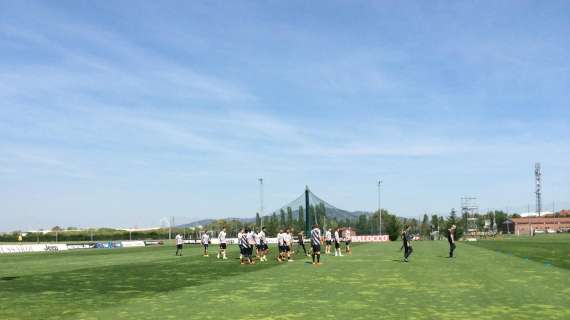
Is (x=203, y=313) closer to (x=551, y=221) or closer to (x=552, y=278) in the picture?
(x=552, y=278)

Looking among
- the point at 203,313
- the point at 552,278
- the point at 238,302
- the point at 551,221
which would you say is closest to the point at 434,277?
the point at 552,278

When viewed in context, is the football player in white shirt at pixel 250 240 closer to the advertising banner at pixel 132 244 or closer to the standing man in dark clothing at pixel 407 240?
the standing man in dark clothing at pixel 407 240

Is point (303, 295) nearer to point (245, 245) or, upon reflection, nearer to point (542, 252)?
point (245, 245)

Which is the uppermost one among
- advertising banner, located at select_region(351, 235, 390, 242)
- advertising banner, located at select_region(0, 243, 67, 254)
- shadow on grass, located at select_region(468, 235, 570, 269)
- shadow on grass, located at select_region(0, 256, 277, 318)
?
shadow on grass, located at select_region(0, 256, 277, 318)

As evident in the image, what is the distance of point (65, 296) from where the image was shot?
15398mm

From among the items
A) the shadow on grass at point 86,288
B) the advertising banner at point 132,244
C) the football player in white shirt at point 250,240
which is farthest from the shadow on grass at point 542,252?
the advertising banner at point 132,244

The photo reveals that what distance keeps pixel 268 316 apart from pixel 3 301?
8.19 metres

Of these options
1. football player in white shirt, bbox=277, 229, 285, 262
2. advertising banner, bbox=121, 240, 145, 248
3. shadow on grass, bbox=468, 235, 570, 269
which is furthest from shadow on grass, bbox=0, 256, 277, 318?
advertising banner, bbox=121, 240, 145, 248

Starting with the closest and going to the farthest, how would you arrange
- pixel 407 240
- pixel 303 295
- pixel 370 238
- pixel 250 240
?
1. pixel 303 295
2. pixel 407 240
3. pixel 250 240
4. pixel 370 238

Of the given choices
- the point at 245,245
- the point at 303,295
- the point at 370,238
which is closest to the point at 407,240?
the point at 245,245

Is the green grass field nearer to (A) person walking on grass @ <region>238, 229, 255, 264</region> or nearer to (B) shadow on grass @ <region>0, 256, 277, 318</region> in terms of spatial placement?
(B) shadow on grass @ <region>0, 256, 277, 318</region>

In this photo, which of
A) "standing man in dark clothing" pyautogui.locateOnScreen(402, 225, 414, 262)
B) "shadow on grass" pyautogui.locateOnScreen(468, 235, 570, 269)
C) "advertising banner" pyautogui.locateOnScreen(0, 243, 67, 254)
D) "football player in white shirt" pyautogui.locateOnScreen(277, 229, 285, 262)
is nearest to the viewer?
"shadow on grass" pyautogui.locateOnScreen(468, 235, 570, 269)

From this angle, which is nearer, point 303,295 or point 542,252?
point 303,295

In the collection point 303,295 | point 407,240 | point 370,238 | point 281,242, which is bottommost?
point 370,238
